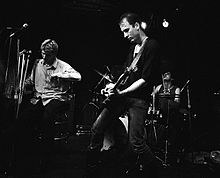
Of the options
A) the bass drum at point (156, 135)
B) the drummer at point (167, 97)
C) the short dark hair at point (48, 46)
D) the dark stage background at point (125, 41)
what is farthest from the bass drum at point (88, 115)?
the short dark hair at point (48, 46)

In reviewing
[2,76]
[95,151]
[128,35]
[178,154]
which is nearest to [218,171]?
[178,154]

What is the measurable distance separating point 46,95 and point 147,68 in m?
1.68

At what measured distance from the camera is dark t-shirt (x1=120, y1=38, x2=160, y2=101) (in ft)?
7.70

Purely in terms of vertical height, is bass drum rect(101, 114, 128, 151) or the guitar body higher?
the guitar body

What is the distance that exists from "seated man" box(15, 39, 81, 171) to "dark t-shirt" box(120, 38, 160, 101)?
1161mm

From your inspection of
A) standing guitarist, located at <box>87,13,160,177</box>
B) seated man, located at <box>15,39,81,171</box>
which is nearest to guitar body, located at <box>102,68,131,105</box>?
standing guitarist, located at <box>87,13,160,177</box>

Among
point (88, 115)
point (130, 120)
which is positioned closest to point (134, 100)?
point (130, 120)

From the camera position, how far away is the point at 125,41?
6801mm

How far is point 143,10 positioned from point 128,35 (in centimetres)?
350

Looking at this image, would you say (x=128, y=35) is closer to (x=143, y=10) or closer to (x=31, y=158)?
(x=31, y=158)

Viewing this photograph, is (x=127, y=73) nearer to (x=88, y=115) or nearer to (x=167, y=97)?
(x=167, y=97)

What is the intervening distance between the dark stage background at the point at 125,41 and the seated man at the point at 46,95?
2.06 m

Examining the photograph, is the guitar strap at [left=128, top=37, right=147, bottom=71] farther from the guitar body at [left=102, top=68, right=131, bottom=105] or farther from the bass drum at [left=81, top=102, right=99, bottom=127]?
the bass drum at [left=81, top=102, right=99, bottom=127]

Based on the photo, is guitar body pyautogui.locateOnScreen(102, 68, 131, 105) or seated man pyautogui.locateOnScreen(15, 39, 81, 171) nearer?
guitar body pyautogui.locateOnScreen(102, 68, 131, 105)
